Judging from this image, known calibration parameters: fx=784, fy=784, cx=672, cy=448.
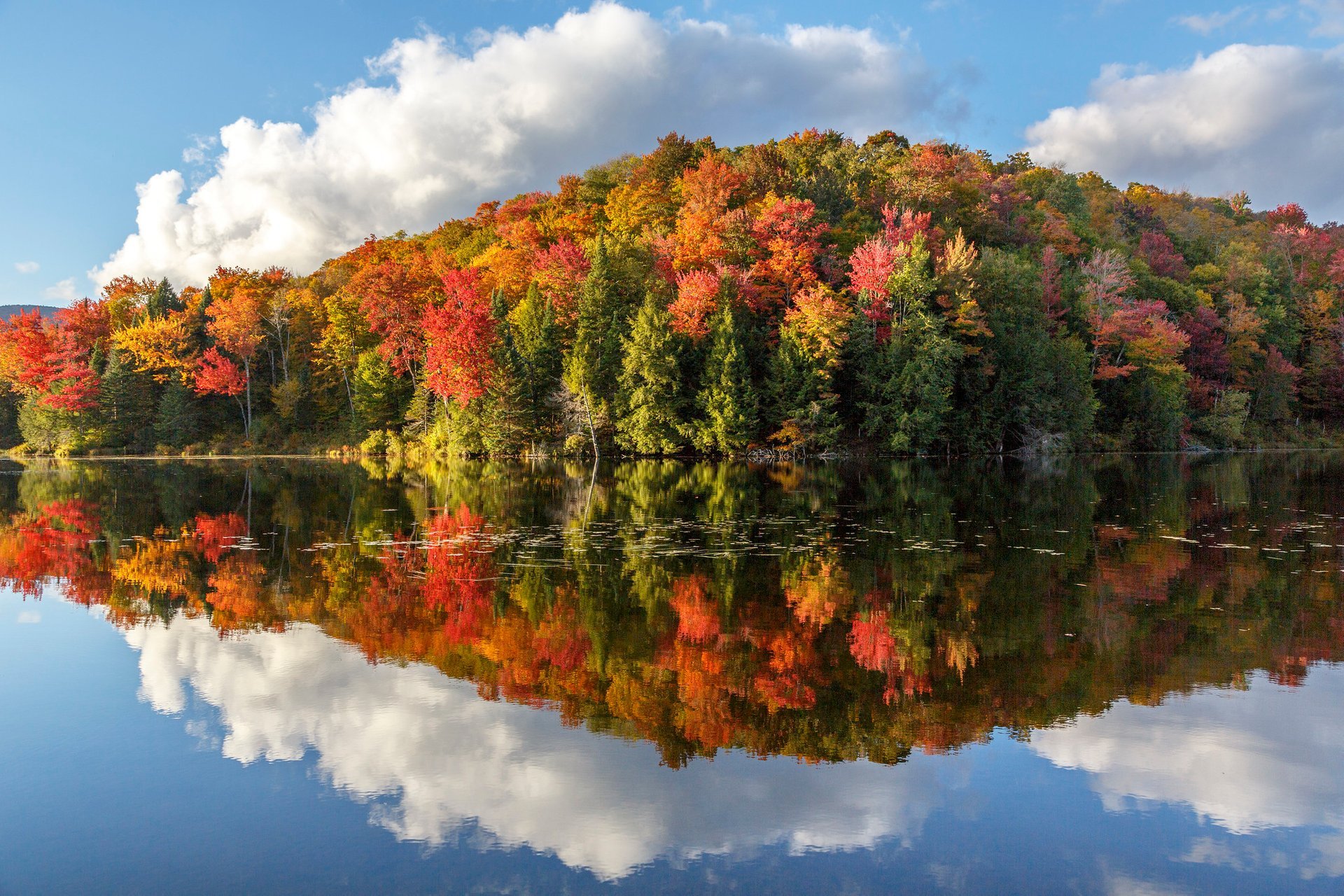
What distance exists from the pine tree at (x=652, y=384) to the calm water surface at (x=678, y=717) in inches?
978

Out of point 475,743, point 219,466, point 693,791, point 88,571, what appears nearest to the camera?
point 693,791

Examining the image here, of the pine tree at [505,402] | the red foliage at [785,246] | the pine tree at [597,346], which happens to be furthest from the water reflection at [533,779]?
the red foliage at [785,246]

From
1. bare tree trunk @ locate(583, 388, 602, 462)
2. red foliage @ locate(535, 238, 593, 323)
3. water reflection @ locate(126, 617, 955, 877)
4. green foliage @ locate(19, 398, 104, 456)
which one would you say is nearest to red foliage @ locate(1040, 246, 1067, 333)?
bare tree trunk @ locate(583, 388, 602, 462)

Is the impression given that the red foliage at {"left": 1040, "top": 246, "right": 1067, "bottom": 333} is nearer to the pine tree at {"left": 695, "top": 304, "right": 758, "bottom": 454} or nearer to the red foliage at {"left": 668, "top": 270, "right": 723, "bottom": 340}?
the pine tree at {"left": 695, "top": 304, "right": 758, "bottom": 454}

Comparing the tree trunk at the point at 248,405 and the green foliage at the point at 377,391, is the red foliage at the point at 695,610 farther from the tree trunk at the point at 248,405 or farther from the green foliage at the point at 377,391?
the tree trunk at the point at 248,405

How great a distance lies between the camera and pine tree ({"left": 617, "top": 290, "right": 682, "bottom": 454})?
3809 centimetres

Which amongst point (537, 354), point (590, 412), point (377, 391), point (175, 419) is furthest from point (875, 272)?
point (175, 419)

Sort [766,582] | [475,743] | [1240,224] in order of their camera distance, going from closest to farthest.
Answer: [475,743], [766,582], [1240,224]

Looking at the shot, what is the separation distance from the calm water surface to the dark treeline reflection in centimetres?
6

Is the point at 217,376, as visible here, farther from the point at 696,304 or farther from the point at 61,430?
the point at 696,304

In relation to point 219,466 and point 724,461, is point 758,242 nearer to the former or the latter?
point 724,461

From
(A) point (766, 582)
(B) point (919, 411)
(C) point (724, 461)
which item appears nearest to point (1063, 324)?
(B) point (919, 411)

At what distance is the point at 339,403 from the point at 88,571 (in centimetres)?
4221

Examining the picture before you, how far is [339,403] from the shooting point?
2051 inches
